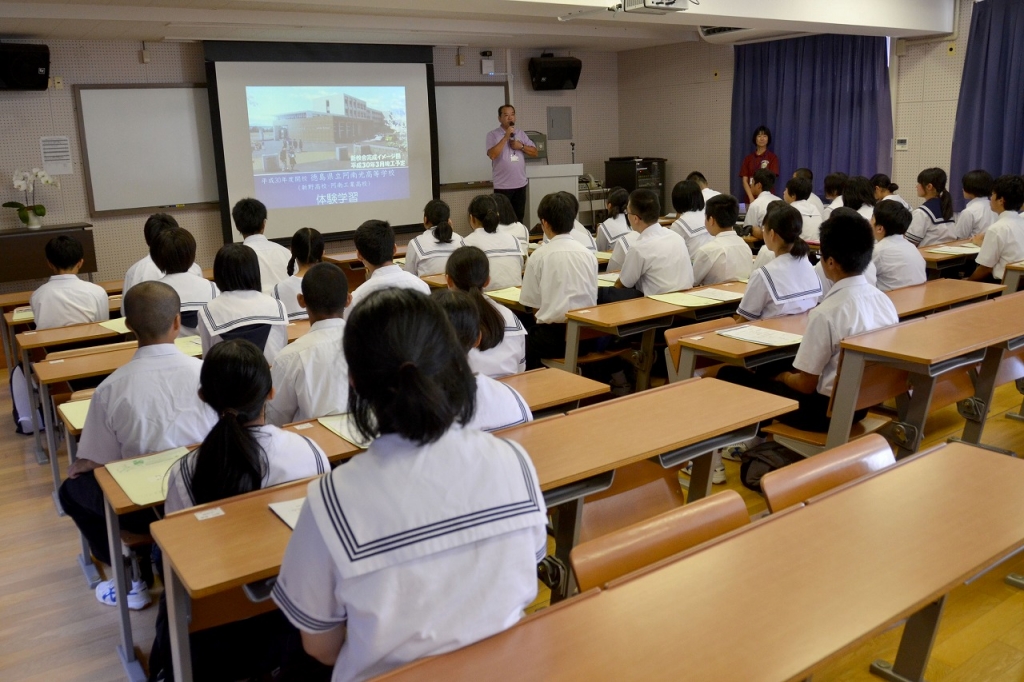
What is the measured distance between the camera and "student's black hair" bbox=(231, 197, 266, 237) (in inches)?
200

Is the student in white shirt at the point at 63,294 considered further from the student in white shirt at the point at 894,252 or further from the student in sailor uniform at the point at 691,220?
the student in white shirt at the point at 894,252

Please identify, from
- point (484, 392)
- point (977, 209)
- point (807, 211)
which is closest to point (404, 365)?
point (484, 392)

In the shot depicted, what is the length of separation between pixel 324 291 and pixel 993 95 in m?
6.94

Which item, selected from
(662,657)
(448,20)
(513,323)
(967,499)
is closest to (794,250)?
(513,323)

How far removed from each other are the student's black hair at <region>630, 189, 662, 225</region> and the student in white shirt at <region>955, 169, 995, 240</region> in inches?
111

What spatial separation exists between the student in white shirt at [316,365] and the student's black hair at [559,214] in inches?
77.8

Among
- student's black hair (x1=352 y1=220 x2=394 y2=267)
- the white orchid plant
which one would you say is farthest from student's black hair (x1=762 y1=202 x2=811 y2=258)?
the white orchid plant

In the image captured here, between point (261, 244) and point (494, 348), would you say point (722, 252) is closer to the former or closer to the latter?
point (494, 348)

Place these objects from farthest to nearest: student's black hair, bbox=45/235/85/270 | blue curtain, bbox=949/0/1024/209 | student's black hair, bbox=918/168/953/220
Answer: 1. blue curtain, bbox=949/0/1024/209
2. student's black hair, bbox=918/168/953/220
3. student's black hair, bbox=45/235/85/270

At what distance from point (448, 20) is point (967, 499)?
7.09 metres

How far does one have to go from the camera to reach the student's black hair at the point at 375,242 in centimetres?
395

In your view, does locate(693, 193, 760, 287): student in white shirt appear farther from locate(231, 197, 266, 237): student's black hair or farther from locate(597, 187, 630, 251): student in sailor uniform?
locate(231, 197, 266, 237): student's black hair

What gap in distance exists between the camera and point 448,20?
7855 millimetres

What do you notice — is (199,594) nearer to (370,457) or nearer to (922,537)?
(370,457)
